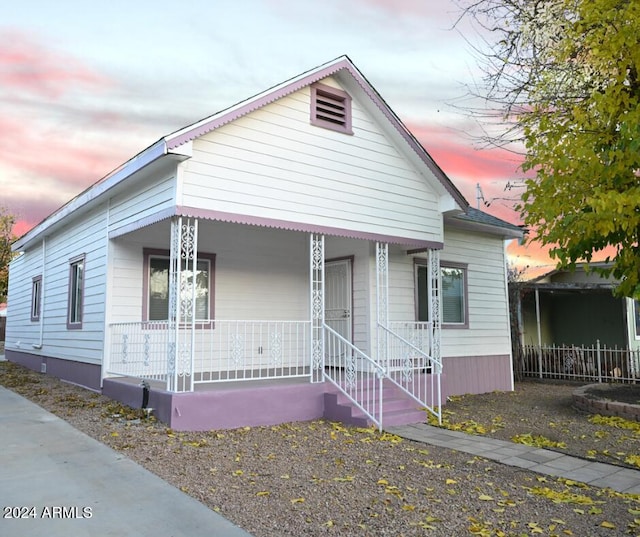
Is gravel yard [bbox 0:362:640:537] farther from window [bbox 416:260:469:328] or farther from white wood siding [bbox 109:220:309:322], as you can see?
window [bbox 416:260:469:328]

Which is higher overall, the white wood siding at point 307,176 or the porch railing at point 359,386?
the white wood siding at point 307,176

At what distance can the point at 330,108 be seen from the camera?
9383mm

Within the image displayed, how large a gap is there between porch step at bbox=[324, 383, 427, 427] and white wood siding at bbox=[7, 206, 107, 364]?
4.45 meters

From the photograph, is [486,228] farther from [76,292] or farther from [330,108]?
[76,292]

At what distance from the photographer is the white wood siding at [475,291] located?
1107cm

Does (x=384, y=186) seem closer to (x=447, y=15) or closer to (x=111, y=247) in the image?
(x=447, y=15)

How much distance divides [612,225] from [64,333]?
1130 cm

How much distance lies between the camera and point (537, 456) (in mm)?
6387

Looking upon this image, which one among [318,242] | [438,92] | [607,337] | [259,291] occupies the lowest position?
[607,337]

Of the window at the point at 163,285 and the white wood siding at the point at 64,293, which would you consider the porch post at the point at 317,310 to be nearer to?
the window at the point at 163,285

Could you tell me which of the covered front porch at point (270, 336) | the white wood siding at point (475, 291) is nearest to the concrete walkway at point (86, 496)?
the covered front porch at point (270, 336)

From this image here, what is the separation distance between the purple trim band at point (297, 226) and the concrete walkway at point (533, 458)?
3367 mm

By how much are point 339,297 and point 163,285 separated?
11.6 ft

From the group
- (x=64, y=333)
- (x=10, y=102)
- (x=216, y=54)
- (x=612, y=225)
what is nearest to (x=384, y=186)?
(x=612, y=225)
